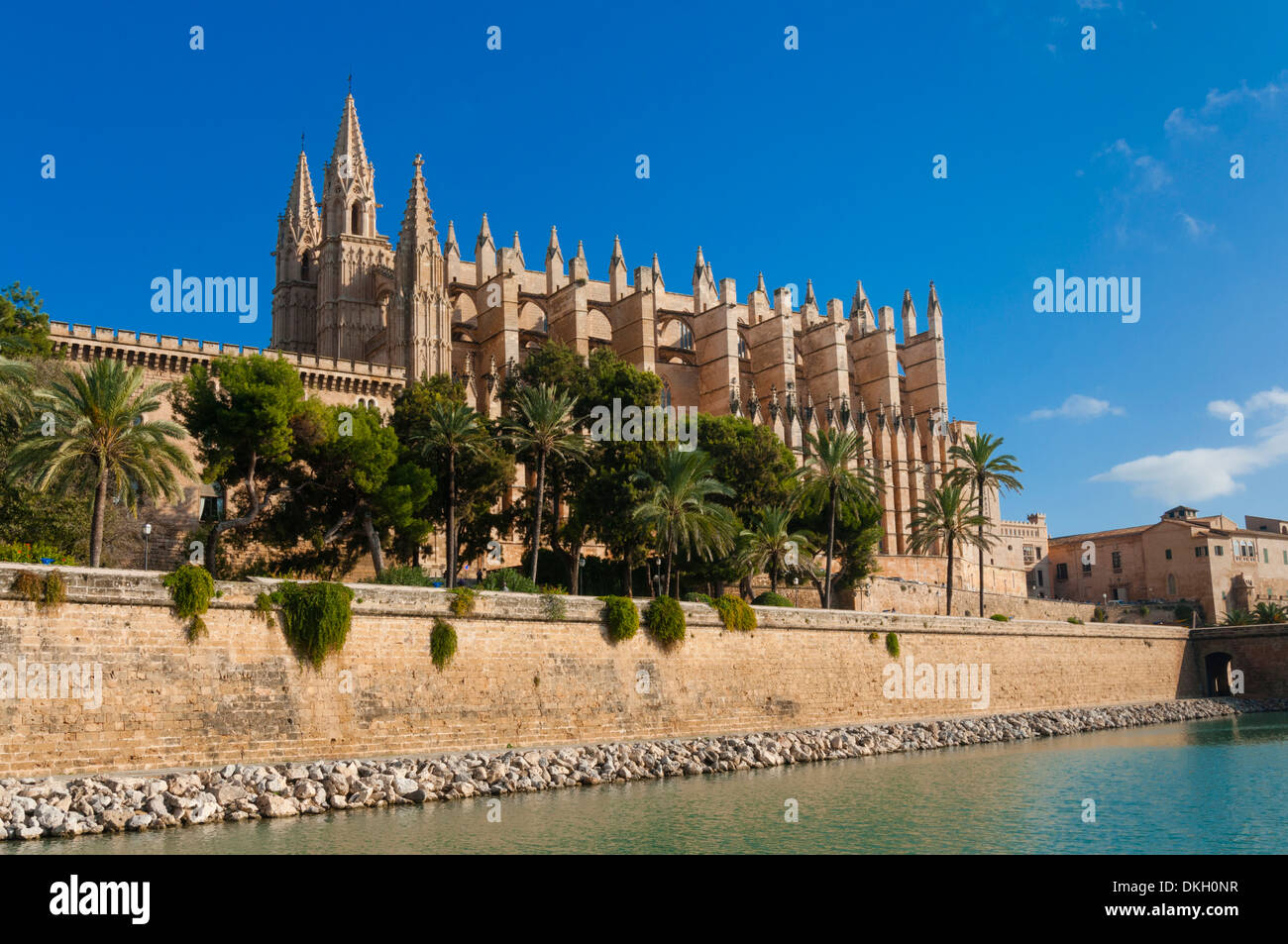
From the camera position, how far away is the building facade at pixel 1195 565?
62219 millimetres

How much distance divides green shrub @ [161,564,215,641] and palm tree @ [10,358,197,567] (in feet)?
11.1

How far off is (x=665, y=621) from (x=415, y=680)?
21.4 ft

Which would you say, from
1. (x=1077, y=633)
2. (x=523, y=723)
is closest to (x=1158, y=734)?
(x=1077, y=633)

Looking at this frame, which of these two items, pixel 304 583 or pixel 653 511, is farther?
pixel 653 511

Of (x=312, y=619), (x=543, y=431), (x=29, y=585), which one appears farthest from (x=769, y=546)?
(x=29, y=585)

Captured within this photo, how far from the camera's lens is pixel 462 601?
22.6m

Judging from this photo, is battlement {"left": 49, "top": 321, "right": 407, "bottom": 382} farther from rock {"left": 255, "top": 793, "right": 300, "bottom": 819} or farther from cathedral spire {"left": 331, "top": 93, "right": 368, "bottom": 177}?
rock {"left": 255, "top": 793, "right": 300, "bottom": 819}

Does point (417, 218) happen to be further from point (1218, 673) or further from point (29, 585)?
point (1218, 673)

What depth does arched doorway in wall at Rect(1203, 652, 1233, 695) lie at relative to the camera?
4791 centimetres

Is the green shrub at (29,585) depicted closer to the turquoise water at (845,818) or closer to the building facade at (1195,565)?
the turquoise water at (845,818)

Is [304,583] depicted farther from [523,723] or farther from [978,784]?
[978,784]

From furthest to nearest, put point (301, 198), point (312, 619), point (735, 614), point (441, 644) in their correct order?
1. point (301, 198)
2. point (735, 614)
3. point (441, 644)
4. point (312, 619)
